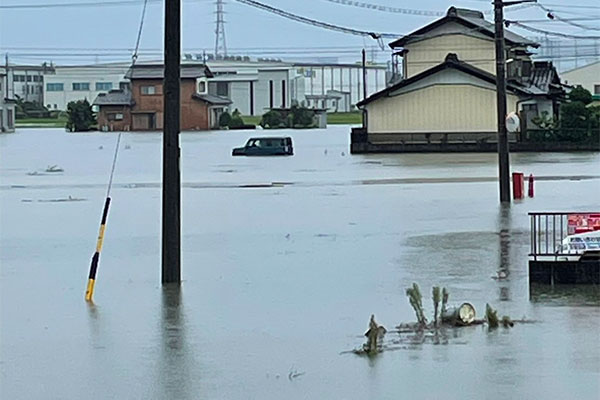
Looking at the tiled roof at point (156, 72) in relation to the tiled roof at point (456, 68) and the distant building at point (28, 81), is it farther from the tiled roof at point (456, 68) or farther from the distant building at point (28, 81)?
the distant building at point (28, 81)

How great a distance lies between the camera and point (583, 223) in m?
12.8

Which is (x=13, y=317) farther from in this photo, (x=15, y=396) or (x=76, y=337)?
(x=15, y=396)

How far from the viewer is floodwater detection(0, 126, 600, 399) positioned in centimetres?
856

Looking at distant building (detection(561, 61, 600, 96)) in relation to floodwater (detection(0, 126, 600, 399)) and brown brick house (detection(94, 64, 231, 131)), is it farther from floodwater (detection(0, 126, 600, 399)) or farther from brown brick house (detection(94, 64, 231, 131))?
floodwater (detection(0, 126, 600, 399))

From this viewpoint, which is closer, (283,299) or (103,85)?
(283,299)

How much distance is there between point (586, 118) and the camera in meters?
50.5

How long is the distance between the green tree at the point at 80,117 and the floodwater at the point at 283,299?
59.8 meters

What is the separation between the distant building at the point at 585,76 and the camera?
312 feet

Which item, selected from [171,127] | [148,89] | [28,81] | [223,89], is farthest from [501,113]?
[28,81]

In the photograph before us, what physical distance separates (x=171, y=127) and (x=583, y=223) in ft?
14.5

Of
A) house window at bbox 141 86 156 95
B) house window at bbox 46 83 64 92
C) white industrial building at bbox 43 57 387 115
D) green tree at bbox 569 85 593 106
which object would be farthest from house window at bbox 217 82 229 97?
green tree at bbox 569 85 593 106

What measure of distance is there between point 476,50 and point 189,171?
2269cm

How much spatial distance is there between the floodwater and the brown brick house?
55.2 metres

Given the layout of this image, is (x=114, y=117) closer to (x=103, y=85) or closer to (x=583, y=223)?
(x=103, y=85)
